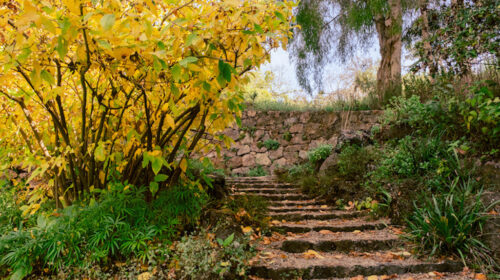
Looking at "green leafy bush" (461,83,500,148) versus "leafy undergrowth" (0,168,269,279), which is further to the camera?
"green leafy bush" (461,83,500,148)

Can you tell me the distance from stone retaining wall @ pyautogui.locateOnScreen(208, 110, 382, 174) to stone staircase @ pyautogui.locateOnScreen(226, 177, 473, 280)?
3996mm

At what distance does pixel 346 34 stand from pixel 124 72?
18.8ft

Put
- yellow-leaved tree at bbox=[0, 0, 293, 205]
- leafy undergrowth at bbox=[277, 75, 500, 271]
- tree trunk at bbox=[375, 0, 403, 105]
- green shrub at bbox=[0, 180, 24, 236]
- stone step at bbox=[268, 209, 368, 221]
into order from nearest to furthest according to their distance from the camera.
→ yellow-leaved tree at bbox=[0, 0, 293, 205] → leafy undergrowth at bbox=[277, 75, 500, 271] → green shrub at bbox=[0, 180, 24, 236] → stone step at bbox=[268, 209, 368, 221] → tree trunk at bbox=[375, 0, 403, 105]

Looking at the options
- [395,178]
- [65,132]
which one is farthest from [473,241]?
[65,132]

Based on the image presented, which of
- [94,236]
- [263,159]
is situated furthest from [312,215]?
[263,159]

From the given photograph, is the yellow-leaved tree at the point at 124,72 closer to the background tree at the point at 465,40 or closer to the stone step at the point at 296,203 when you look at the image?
the stone step at the point at 296,203

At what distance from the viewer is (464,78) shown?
213 inches

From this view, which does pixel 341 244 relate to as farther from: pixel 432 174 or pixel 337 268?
pixel 432 174

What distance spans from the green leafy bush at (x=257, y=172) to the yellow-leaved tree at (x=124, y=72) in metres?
5.11

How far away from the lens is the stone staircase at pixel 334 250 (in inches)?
114

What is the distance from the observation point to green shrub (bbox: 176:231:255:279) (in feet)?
8.55

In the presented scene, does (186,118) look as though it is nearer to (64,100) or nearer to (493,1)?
(64,100)

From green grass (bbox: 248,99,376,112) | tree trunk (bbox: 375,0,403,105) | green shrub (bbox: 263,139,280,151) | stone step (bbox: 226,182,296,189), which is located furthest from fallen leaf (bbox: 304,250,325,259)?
tree trunk (bbox: 375,0,403,105)

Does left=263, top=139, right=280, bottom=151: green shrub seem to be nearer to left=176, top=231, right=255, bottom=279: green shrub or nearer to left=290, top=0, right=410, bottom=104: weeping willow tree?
left=290, top=0, right=410, bottom=104: weeping willow tree
